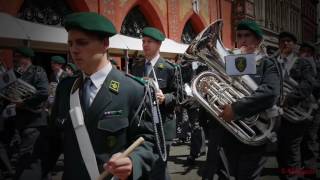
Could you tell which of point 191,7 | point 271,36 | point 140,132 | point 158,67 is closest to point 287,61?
point 158,67

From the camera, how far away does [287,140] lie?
5.17 meters

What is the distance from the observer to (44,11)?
11.9m

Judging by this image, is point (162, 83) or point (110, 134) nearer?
point (110, 134)

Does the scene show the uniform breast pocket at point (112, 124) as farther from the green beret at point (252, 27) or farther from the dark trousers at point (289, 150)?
the dark trousers at point (289, 150)

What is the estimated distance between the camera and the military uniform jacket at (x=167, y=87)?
4.82m

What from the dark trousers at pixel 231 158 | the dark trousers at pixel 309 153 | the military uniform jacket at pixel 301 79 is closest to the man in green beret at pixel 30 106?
the dark trousers at pixel 231 158

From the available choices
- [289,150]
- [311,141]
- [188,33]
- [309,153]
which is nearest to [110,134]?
[289,150]

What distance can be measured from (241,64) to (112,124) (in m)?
1.84

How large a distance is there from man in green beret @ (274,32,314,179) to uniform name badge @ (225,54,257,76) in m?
1.37

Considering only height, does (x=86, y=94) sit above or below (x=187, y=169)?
above

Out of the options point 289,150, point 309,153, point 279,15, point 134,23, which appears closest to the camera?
point 289,150

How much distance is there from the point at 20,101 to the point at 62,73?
7.77 ft

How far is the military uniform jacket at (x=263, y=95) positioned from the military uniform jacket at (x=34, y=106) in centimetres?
308

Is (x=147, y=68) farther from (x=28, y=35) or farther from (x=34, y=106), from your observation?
(x=28, y=35)
